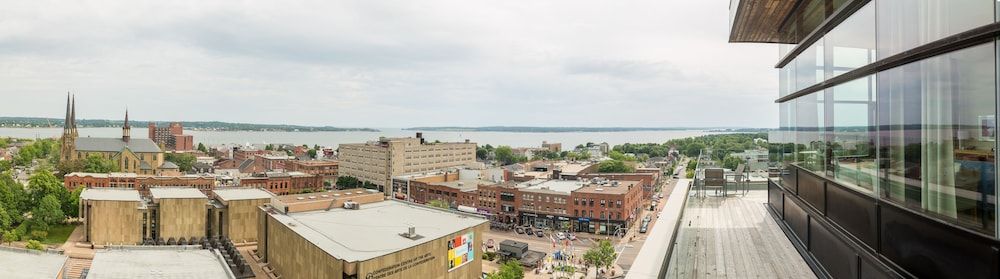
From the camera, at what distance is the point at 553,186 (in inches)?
1924

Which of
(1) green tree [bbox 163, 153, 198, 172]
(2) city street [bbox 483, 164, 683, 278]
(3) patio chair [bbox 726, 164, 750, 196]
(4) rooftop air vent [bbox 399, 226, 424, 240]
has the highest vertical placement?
(3) patio chair [bbox 726, 164, 750, 196]

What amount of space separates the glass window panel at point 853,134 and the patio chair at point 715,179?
6795 millimetres

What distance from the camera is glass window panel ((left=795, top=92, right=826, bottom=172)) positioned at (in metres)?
7.34

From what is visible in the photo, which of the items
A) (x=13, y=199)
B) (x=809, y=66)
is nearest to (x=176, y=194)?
(x=13, y=199)

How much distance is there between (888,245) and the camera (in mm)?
4582

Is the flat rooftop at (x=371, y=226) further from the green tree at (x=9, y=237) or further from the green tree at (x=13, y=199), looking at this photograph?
the green tree at (x=13, y=199)

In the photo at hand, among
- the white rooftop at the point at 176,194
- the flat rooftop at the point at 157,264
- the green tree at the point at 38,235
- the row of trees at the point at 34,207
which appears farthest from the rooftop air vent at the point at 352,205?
the green tree at the point at 38,235

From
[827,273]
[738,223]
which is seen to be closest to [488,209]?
[738,223]

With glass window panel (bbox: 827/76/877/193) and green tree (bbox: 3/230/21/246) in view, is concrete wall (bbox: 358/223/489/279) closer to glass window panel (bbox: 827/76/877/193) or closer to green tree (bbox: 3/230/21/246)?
glass window panel (bbox: 827/76/877/193)

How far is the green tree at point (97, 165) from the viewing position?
179 ft

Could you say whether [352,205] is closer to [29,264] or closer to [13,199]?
[29,264]

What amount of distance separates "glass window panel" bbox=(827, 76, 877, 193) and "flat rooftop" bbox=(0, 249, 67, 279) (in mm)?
22174

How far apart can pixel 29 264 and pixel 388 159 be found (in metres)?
47.2

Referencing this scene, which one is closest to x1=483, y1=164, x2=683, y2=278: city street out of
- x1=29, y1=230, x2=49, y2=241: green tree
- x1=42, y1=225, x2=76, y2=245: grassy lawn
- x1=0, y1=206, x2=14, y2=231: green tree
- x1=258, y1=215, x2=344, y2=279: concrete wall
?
x1=258, y1=215, x2=344, y2=279: concrete wall
